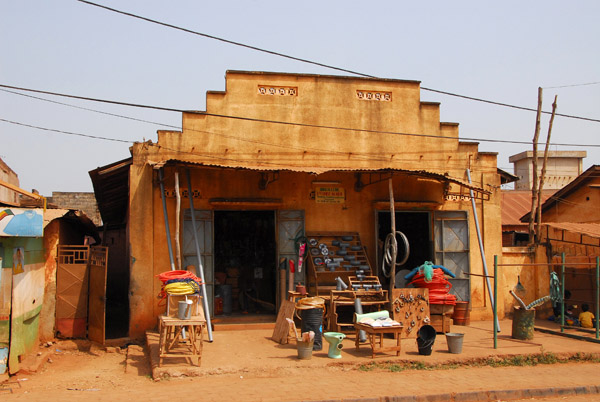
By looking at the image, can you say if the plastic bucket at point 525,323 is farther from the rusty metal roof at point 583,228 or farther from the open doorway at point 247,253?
the open doorway at point 247,253

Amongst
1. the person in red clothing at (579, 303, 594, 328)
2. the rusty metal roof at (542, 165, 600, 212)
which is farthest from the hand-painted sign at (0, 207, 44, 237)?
the rusty metal roof at (542, 165, 600, 212)

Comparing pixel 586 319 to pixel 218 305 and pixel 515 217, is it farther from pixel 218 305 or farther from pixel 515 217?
pixel 515 217

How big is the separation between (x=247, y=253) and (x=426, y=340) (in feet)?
27.3

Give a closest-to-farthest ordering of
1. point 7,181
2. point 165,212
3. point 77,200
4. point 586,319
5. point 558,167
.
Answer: point 165,212 → point 586,319 → point 7,181 → point 77,200 → point 558,167

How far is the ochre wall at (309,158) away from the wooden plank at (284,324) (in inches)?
109

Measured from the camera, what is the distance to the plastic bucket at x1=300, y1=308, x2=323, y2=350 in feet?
33.8

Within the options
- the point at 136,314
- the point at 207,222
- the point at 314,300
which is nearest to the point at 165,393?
the point at 314,300

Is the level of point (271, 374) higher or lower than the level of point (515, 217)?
lower

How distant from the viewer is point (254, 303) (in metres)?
16.3

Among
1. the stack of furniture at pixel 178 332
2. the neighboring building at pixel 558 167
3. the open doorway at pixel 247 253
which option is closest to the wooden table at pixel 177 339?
the stack of furniture at pixel 178 332

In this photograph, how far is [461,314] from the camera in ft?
43.5

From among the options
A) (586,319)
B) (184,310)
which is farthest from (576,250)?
(184,310)

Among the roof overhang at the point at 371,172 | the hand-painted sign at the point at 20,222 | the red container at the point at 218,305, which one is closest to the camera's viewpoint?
the hand-painted sign at the point at 20,222

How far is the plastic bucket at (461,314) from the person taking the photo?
13164mm
